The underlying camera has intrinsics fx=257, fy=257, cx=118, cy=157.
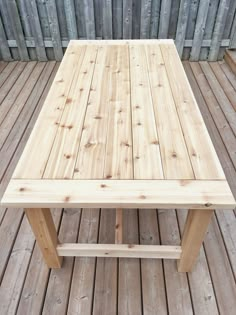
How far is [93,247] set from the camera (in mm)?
1233

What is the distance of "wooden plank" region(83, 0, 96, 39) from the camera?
9.27 ft

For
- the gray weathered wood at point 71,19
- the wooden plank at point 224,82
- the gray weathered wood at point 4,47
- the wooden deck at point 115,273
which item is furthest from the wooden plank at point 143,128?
the gray weathered wood at point 4,47

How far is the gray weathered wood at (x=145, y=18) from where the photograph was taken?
9.20ft

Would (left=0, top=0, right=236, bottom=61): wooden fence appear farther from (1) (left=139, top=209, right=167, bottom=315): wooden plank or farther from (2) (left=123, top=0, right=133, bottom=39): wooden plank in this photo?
(1) (left=139, top=209, right=167, bottom=315): wooden plank

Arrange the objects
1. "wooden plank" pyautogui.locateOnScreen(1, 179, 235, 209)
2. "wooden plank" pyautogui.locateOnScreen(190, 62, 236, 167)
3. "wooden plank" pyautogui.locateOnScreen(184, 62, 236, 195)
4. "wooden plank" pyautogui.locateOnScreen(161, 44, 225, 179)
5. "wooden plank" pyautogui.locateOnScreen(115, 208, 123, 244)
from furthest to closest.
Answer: "wooden plank" pyautogui.locateOnScreen(190, 62, 236, 167)
"wooden plank" pyautogui.locateOnScreen(184, 62, 236, 195)
"wooden plank" pyautogui.locateOnScreen(115, 208, 123, 244)
"wooden plank" pyautogui.locateOnScreen(161, 44, 225, 179)
"wooden plank" pyautogui.locateOnScreen(1, 179, 235, 209)

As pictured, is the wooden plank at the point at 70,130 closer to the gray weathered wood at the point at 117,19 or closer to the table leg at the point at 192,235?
the table leg at the point at 192,235

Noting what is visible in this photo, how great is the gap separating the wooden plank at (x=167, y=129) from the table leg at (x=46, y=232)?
46 cm

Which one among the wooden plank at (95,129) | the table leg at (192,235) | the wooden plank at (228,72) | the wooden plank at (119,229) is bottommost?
the wooden plank at (228,72)

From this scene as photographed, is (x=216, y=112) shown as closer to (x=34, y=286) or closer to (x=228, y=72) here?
(x=228, y=72)

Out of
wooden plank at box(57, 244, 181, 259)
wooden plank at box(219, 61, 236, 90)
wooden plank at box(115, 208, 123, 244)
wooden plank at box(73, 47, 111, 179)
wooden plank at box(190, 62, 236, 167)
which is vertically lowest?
wooden plank at box(219, 61, 236, 90)

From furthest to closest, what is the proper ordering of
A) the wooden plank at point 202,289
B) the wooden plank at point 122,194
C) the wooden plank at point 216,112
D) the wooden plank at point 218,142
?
the wooden plank at point 216,112 → the wooden plank at point 218,142 → the wooden plank at point 202,289 → the wooden plank at point 122,194

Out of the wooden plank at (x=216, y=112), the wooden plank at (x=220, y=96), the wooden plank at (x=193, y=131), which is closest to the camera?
the wooden plank at (x=193, y=131)

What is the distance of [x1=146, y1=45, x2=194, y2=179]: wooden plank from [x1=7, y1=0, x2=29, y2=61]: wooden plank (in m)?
2.03

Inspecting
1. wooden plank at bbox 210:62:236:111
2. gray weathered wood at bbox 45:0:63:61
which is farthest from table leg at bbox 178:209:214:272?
gray weathered wood at bbox 45:0:63:61
